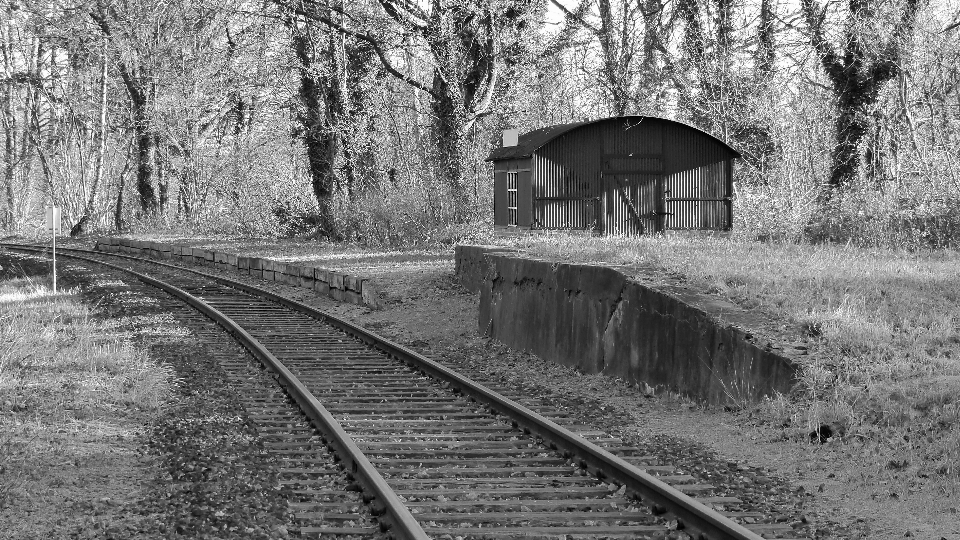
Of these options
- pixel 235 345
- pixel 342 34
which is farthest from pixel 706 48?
pixel 235 345

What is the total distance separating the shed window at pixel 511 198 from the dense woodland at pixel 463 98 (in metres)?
1.66

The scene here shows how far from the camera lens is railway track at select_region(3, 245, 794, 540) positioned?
19.9 feet

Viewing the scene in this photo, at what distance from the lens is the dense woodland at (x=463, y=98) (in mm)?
24781

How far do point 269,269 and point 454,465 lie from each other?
751 inches

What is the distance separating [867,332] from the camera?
9.23m

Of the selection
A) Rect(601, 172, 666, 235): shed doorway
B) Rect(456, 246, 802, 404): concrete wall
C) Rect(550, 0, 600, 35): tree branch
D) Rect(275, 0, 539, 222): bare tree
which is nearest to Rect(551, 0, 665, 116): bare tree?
Rect(550, 0, 600, 35): tree branch

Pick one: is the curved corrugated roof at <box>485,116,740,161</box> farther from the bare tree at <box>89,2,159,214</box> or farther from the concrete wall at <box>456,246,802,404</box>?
the bare tree at <box>89,2,159,214</box>

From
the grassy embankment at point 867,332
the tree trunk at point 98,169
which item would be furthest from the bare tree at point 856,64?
the tree trunk at point 98,169

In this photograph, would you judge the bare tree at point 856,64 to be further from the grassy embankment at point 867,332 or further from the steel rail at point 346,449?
the steel rail at point 346,449

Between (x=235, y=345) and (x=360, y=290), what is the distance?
5891mm

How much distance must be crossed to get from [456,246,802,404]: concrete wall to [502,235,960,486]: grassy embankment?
1.32ft

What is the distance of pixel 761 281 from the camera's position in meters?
11.4

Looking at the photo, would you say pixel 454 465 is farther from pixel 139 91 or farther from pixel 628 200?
pixel 139 91

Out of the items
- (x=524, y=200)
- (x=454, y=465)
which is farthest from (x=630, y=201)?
(x=454, y=465)
